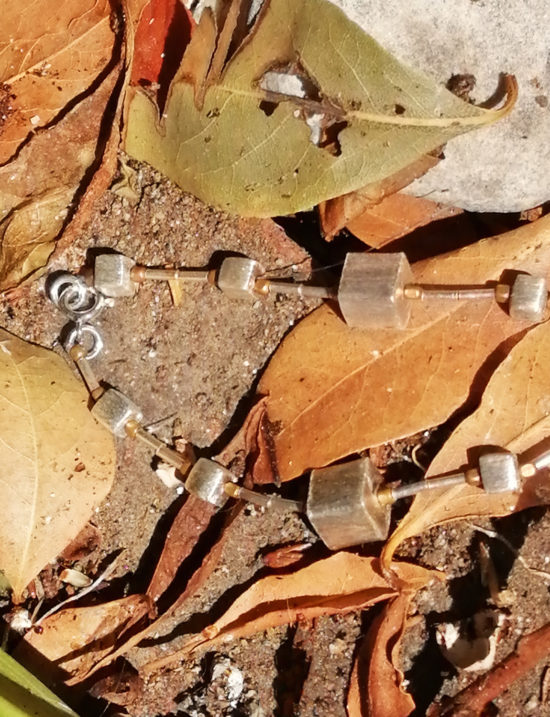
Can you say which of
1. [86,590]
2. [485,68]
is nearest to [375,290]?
[485,68]

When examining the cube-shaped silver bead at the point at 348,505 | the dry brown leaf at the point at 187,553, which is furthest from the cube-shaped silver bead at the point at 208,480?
the cube-shaped silver bead at the point at 348,505

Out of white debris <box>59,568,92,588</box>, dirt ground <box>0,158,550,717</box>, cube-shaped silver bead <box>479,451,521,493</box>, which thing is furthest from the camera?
white debris <box>59,568,92,588</box>

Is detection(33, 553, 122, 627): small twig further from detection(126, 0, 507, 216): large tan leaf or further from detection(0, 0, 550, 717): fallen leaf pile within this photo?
detection(126, 0, 507, 216): large tan leaf

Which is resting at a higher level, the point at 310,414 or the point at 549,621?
the point at 310,414

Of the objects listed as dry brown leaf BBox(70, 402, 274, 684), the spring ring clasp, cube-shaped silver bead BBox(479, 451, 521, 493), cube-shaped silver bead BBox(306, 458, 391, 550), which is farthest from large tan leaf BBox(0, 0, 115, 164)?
cube-shaped silver bead BBox(479, 451, 521, 493)

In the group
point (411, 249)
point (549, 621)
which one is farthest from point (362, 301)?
point (549, 621)

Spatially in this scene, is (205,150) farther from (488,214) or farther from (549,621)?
(549,621)
